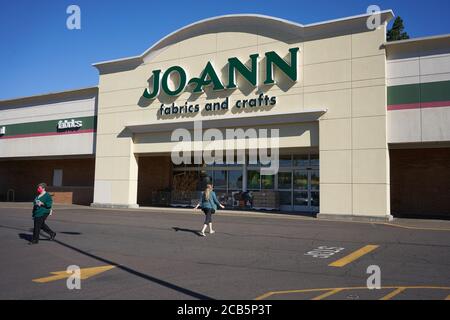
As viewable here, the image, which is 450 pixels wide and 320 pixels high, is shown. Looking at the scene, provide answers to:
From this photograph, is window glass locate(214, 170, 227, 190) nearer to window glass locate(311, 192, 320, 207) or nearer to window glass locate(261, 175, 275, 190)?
window glass locate(261, 175, 275, 190)

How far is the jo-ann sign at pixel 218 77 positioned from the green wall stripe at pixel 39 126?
5.03 m

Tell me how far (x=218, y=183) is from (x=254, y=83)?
9.33 metres

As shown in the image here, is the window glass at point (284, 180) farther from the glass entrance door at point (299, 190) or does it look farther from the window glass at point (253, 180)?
the window glass at point (253, 180)

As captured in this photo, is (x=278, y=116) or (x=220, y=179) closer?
(x=278, y=116)

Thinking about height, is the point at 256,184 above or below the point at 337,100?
below

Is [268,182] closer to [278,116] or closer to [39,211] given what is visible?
[278,116]

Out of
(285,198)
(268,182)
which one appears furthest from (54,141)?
(285,198)

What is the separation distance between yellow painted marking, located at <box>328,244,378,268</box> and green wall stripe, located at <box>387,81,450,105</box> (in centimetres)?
900

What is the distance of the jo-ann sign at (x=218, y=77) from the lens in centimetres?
2068

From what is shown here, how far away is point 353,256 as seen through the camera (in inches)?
Result: 399

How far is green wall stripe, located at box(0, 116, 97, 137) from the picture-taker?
27.8 meters

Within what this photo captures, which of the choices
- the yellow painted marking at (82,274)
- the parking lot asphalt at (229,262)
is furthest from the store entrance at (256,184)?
the yellow painted marking at (82,274)

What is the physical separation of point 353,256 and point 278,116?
11432 millimetres

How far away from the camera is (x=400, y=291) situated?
682 centimetres
